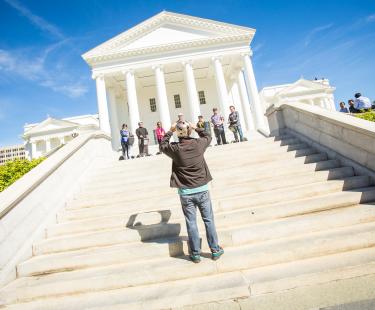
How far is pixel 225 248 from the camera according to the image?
151 inches

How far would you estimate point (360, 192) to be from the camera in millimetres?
4465

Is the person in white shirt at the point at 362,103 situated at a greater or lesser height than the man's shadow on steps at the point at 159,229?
greater

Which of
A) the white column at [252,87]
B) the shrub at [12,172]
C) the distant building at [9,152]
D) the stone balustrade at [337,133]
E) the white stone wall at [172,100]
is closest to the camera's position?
the stone balustrade at [337,133]

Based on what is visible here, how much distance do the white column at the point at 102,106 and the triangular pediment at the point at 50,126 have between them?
24575mm

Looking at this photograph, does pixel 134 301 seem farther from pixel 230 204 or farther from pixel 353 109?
pixel 353 109

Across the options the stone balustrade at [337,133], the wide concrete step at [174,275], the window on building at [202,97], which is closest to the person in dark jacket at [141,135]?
the stone balustrade at [337,133]

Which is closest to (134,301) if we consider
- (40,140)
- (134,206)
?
(134,206)

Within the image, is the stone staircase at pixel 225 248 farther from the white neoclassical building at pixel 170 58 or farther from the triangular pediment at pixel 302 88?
the triangular pediment at pixel 302 88

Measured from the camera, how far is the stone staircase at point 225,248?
300cm

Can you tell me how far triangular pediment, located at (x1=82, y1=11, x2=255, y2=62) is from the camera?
955 inches

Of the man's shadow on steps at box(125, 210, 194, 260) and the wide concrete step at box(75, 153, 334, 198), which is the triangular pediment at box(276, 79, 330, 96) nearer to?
the wide concrete step at box(75, 153, 334, 198)

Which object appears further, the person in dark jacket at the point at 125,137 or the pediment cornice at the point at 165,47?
the pediment cornice at the point at 165,47

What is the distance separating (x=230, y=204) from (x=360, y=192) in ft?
7.63

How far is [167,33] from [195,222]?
2650 cm
